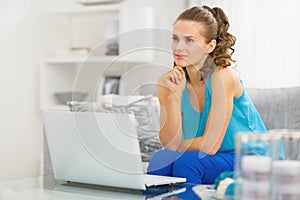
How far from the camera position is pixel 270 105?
2.83 meters

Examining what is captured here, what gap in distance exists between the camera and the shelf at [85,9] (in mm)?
3926

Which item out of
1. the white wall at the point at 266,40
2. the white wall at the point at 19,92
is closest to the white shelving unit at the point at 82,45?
the white wall at the point at 19,92

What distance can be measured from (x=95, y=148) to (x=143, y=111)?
1.37 metres

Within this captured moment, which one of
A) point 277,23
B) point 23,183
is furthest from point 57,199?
point 277,23

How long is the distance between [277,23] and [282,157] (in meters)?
2.41

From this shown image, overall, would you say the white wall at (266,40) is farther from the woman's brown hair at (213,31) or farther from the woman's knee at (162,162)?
the woman's knee at (162,162)

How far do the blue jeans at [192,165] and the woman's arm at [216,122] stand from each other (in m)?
0.03

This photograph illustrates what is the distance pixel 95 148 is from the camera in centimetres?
169

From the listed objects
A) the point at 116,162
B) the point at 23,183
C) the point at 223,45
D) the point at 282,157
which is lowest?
the point at 23,183

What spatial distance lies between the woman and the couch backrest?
17.2 inches

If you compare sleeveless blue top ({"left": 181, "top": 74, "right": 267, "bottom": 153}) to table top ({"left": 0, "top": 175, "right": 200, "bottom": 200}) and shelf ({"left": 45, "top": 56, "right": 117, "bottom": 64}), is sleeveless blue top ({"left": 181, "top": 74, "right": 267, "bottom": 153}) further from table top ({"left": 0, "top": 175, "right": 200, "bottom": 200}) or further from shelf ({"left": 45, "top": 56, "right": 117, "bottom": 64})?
shelf ({"left": 45, "top": 56, "right": 117, "bottom": 64})

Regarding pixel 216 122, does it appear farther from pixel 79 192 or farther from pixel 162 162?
pixel 79 192

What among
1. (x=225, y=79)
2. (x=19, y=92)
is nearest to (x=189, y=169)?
(x=225, y=79)

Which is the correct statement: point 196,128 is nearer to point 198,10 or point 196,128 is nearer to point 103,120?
point 198,10
